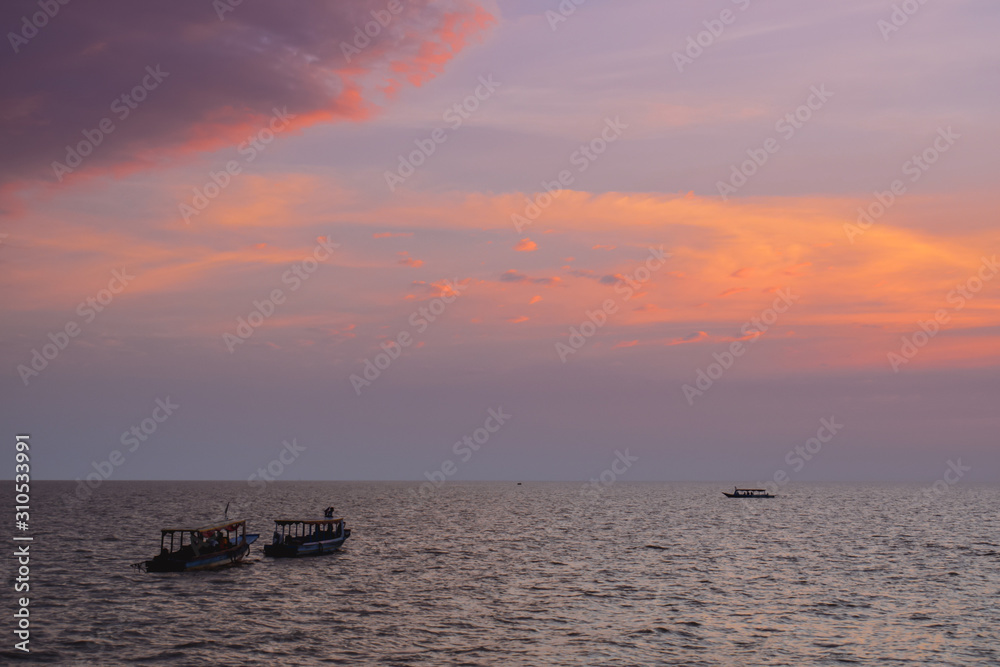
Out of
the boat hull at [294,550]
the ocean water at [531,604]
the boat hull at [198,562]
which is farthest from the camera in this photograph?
the boat hull at [294,550]

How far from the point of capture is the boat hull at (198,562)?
65.4 meters

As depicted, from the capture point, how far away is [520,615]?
48.5 m

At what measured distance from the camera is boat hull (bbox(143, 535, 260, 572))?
6538 cm

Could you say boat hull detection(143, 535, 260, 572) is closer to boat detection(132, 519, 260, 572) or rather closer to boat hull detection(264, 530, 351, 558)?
boat detection(132, 519, 260, 572)

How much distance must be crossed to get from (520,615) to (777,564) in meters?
35.3

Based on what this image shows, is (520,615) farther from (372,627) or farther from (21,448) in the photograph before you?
(21,448)

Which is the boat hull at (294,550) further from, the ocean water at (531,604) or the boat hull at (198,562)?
the boat hull at (198,562)

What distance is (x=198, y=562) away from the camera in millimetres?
66562

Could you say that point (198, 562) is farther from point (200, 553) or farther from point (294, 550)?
point (294, 550)

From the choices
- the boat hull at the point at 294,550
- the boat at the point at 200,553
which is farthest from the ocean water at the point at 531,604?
the boat at the point at 200,553

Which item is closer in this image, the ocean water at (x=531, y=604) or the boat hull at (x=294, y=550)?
the ocean water at (x=531, y=604)

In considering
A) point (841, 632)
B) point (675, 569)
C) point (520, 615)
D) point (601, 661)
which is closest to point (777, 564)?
point (675, 569)

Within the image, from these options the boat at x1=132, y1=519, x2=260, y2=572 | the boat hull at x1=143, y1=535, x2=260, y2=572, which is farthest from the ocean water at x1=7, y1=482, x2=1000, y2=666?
the boat at x1=132, y1=519, x2=260, y2=572

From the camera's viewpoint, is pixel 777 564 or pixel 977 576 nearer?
pixel 977 576
